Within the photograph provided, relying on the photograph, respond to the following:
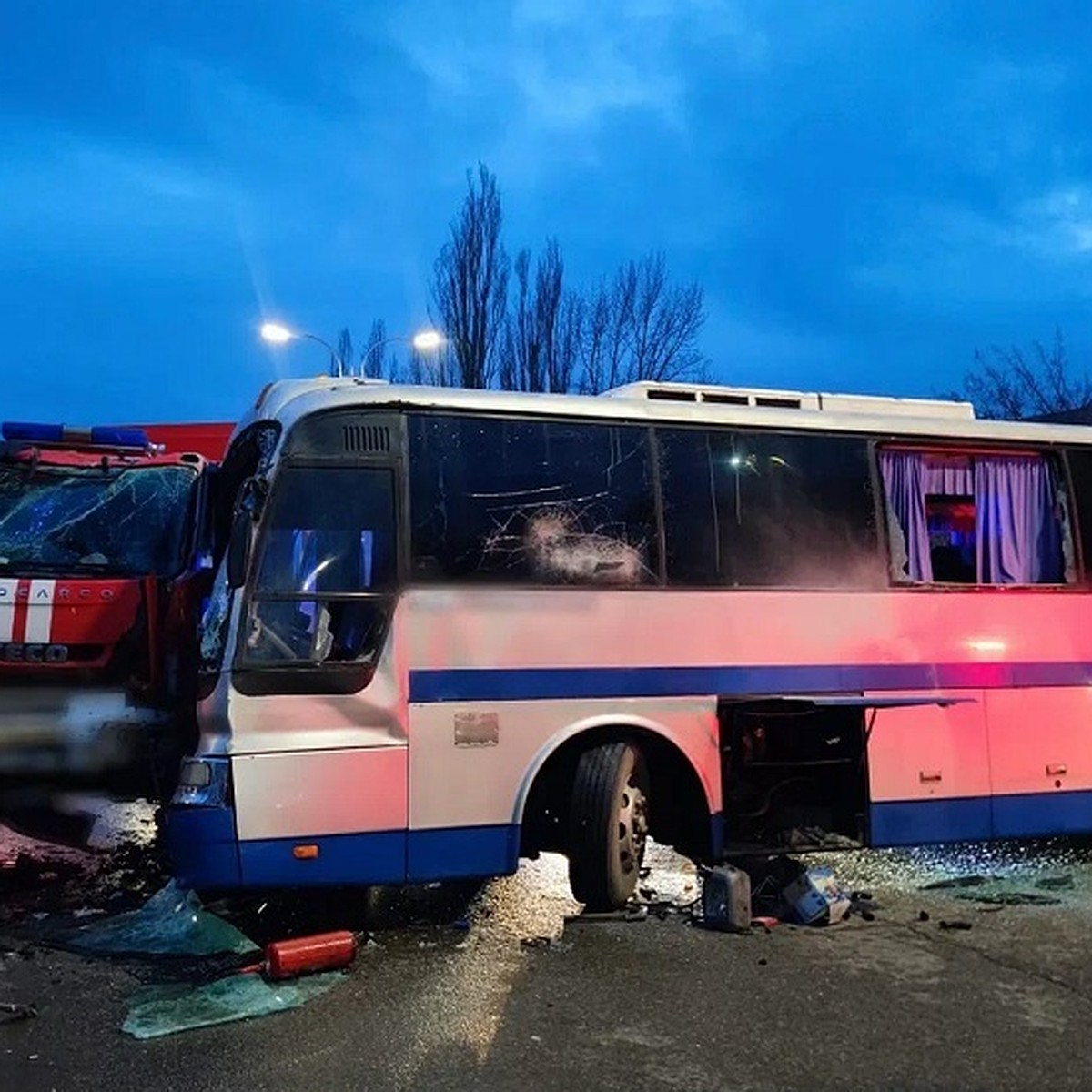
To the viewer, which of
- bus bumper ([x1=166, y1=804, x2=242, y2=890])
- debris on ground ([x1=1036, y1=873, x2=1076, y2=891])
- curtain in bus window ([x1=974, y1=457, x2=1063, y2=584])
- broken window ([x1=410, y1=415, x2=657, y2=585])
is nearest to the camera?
A: bus bumper ([x1=166, y1=804, x2=242, y2=890])

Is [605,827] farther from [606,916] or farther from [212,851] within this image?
[212,851]

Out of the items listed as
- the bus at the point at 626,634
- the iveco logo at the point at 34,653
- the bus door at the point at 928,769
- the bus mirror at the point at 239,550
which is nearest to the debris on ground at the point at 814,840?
the bus at the point at 626,634

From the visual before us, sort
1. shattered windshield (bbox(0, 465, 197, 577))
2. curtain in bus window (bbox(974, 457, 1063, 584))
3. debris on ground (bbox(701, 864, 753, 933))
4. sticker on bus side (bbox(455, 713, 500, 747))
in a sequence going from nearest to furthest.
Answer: sticker on bus side (bbox(455, 713, 500, 747)) → debris on ground (bbox(701, 864, 753, 933)) → curtain in bus window (bbox(974, 457, 1063, 584)) → shattered windshield (bbox(0, 465, 197, 577))

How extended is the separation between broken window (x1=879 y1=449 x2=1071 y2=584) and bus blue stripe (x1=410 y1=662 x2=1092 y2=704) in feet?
1.97

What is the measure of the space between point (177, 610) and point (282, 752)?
7.13ft

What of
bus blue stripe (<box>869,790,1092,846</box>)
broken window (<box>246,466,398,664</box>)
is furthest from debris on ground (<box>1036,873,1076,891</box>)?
broken window (<box>246,466,398,664</box>)

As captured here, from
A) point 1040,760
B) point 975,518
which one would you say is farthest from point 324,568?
point 1040,760

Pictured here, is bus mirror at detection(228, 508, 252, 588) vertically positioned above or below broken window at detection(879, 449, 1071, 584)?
below

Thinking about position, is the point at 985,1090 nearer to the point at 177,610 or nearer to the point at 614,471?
the point at 614,471

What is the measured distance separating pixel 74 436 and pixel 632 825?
209 inches

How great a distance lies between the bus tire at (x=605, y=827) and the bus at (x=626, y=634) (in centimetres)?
2

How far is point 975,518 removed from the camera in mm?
7777

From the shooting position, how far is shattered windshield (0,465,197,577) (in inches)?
311

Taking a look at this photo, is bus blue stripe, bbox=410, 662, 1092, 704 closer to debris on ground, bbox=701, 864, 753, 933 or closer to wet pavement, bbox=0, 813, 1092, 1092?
debris on ground, bbox=701, 864, 753, 933
